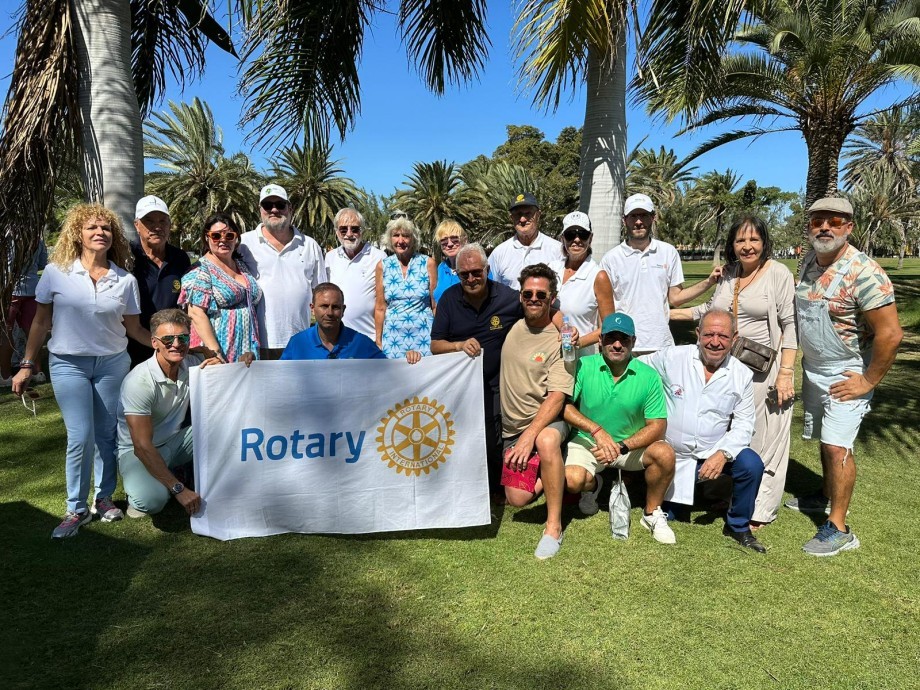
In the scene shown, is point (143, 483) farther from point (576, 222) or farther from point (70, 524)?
point (576, 222)

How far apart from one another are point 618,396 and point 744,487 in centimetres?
97

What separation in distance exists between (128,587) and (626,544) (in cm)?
291

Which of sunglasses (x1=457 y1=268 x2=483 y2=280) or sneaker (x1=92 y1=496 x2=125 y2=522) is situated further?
sunglasses (x1=457 y1=268 x2=483 y2=280)

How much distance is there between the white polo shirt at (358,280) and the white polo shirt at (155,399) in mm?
1553

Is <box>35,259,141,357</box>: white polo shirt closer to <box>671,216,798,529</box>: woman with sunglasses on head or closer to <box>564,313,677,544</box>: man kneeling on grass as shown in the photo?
<box>564,313,677,544</box>: man kneeling on grass

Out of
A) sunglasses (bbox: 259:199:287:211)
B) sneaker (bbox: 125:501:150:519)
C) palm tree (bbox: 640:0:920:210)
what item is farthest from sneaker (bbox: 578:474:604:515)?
palm tree (bbox: 640:0:920:210)

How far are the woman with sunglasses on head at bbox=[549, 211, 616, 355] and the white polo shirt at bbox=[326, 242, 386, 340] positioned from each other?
1632 mm

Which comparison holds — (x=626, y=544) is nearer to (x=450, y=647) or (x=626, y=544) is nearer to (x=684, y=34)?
(x=450, y=647)

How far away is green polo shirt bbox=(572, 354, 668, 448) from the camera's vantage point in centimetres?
404

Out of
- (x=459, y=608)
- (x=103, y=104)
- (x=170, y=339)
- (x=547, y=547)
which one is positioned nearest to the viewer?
(x=459, y=608)

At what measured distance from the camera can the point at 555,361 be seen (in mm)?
4141

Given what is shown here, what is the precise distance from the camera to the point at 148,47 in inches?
315

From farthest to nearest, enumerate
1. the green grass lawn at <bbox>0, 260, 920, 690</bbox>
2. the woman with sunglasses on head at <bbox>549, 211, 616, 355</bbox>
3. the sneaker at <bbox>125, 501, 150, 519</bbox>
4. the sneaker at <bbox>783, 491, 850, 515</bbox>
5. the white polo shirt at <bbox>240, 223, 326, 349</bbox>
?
the white polo shirt at <bbox>240, 223, 326, 349</bbox> → the woman with sunglasses on head at <bbox>549, 211, 616, 355</bbox> → the sneaker at <bbox>783, 491, 850, 515</bbox> → the sneaker at <bbox>125, 501, 150, 519</bbox> → the green grass lawn at <bbox>0, 260, 920, 690</bbox>

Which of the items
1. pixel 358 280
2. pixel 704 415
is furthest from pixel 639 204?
pixel 358 280
